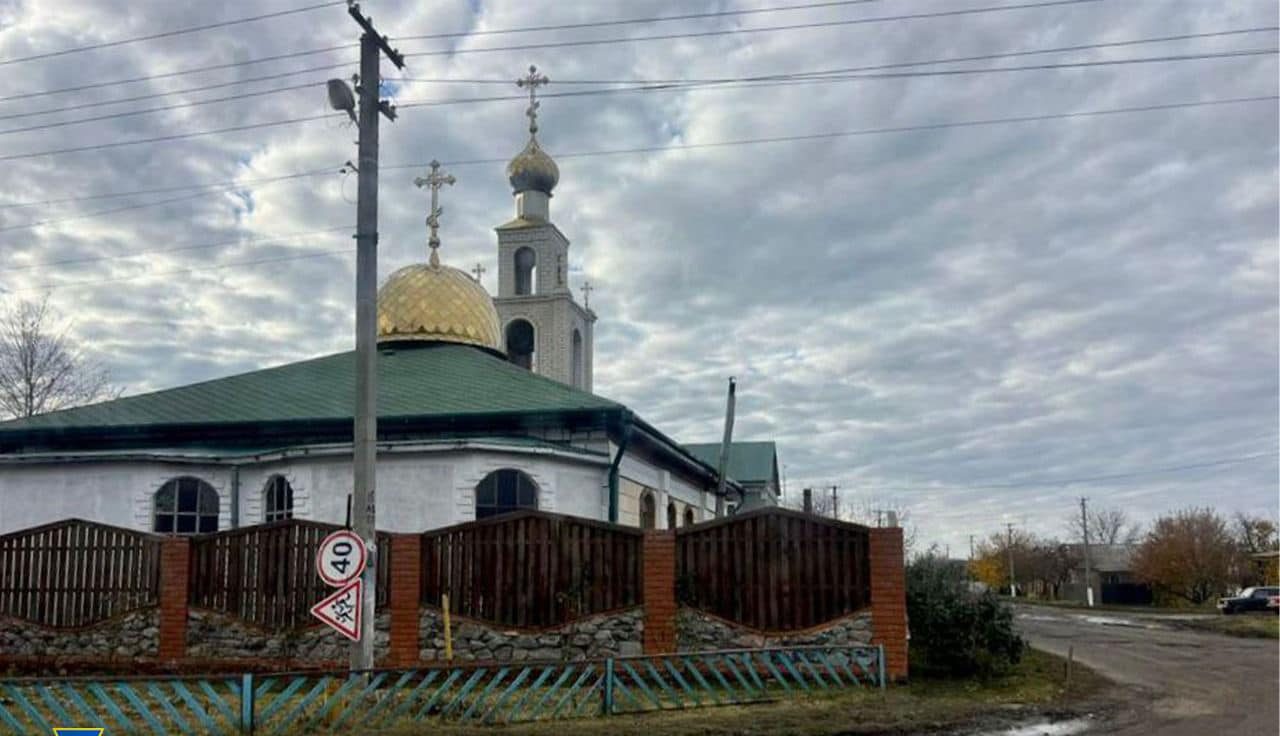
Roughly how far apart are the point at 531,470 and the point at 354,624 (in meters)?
7.63

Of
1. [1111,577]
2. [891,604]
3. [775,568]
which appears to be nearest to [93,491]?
[775,568]

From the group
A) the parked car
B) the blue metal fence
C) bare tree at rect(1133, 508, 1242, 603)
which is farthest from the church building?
bare tree at rect(1133, 508, 1242, 603)

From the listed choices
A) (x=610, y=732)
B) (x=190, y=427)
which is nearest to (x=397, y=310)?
(x=190, y=427)

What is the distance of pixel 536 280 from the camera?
139 ft

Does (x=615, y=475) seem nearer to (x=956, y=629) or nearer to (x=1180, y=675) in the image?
(x=956, y=629)

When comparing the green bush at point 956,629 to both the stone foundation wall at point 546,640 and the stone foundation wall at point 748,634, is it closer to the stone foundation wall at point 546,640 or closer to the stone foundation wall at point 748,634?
the stone foundation wall at point 748,634

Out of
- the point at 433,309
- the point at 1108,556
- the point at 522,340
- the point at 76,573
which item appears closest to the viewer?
the point at 76,573

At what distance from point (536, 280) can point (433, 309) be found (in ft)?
59.5

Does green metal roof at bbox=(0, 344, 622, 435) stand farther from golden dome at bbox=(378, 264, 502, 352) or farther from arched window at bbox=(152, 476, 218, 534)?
arched window at bbox=(152, 476, 218, 534)

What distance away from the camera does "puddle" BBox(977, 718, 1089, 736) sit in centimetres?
1126

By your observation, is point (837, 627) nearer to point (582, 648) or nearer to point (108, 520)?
point (582, 648)

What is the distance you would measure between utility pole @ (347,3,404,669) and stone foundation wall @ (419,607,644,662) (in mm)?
2694

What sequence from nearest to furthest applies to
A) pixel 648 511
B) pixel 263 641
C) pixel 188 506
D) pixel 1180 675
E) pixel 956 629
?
pixel 263 641, pixel 956 629, pixel 1180 675, pixel 188 506, pixel 648 511

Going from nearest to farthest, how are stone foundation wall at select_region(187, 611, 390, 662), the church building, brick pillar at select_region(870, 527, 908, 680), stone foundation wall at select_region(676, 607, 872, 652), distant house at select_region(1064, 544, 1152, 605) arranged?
1. brick pillar at select_region(870, 527, 908, 680)
2. stone foundation wall at select_region(676, 607, 872, 652)
3. stone foundation wall at select_region(187, 611, 390, 662)
4. the church building
5. distant house at select_region(1064, 544, 1152, 605)
